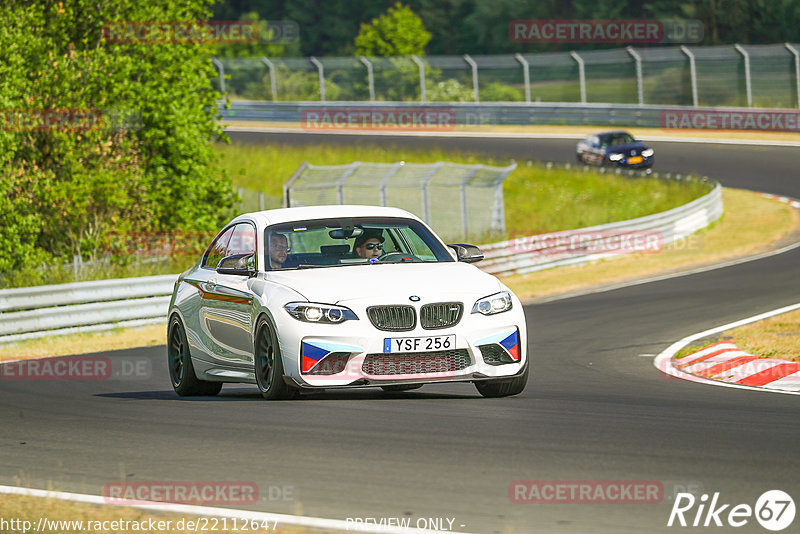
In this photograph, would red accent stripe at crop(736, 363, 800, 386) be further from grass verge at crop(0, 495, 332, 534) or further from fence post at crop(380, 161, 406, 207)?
fence post at crop(380, 161, 406, 207)

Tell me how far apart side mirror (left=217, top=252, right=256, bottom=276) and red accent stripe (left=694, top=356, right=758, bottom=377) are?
4.86 meters

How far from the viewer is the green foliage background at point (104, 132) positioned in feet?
86.1

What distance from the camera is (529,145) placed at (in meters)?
51.8

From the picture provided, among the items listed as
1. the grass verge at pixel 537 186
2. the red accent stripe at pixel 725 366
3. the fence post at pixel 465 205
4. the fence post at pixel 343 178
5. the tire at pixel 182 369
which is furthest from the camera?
the grass verge at pixel 537 186

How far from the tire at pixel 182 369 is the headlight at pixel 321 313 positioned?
223cm

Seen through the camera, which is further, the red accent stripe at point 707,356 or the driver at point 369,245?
the red accent stripe at point 707,356

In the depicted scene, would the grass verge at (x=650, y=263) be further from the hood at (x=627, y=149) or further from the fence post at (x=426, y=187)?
the hood at (x=627, y=149)

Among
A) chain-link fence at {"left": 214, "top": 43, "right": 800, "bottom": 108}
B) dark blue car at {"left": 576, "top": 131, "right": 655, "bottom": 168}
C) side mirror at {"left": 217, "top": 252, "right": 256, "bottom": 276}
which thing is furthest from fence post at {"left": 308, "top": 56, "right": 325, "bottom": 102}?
side mirror at {"left": 217, "top": 252, "right": 256, "bottom": 276}

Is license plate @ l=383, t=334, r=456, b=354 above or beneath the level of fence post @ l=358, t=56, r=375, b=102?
above

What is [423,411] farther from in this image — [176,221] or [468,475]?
[176,221]

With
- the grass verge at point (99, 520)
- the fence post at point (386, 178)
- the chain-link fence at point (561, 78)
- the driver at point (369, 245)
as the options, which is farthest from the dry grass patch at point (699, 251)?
the grass verge at point (99, 520)

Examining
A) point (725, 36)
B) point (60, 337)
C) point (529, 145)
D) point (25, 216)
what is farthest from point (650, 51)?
point (60, 337)

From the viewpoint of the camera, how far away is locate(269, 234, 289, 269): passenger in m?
10.7

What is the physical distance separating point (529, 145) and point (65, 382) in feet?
130
